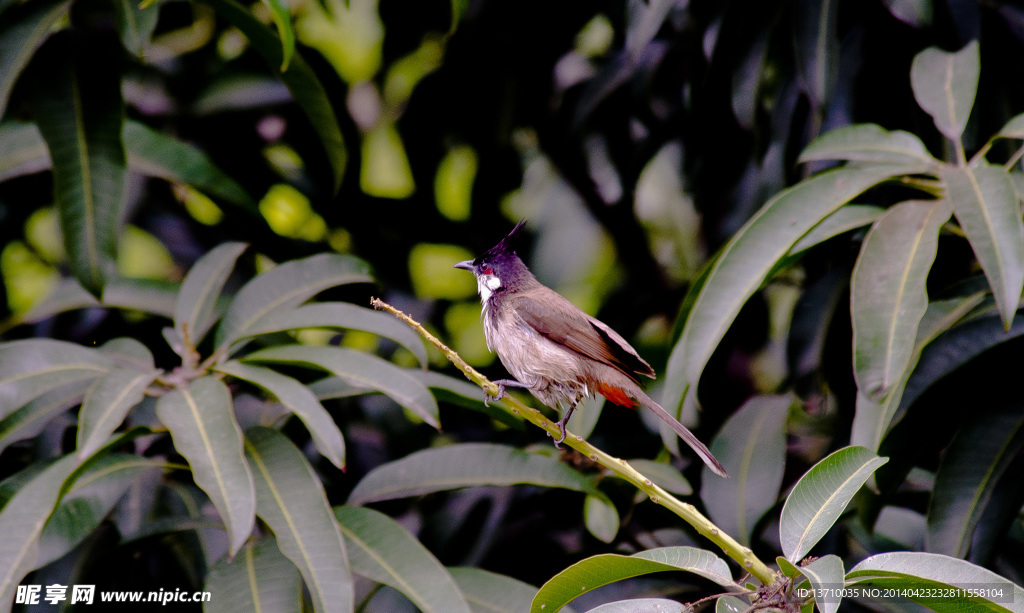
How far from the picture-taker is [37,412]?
202 centimetres

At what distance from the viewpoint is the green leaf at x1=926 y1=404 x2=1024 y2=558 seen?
1.83m

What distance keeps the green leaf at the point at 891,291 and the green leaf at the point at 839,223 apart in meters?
0.08

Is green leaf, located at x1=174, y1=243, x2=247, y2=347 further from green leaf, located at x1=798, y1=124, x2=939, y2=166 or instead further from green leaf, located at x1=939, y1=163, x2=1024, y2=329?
green leaf, located at x1=939, y1=163, x2=1024, y2=329

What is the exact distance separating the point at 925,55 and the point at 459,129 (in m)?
1.61

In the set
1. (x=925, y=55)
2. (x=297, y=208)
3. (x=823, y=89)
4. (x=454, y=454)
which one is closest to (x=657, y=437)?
(x=454, y=454)

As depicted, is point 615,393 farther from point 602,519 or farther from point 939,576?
point 939,576

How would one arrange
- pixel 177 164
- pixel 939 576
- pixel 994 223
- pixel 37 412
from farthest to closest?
pixel 177 164, pixel 37 412, pixel 994 223, pixel 939 576

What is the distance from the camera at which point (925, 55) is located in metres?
2.19

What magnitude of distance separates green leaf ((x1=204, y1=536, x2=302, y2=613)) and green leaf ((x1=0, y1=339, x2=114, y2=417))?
0.59 m

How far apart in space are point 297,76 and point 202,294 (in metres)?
0.69

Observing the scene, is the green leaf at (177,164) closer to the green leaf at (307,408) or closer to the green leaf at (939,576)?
the green leaf at (307,408)

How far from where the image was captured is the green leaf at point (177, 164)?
97.1 inches

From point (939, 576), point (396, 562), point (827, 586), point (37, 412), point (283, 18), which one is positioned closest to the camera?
point (827, 586)

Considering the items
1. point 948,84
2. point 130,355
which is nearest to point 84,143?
point 130,355
